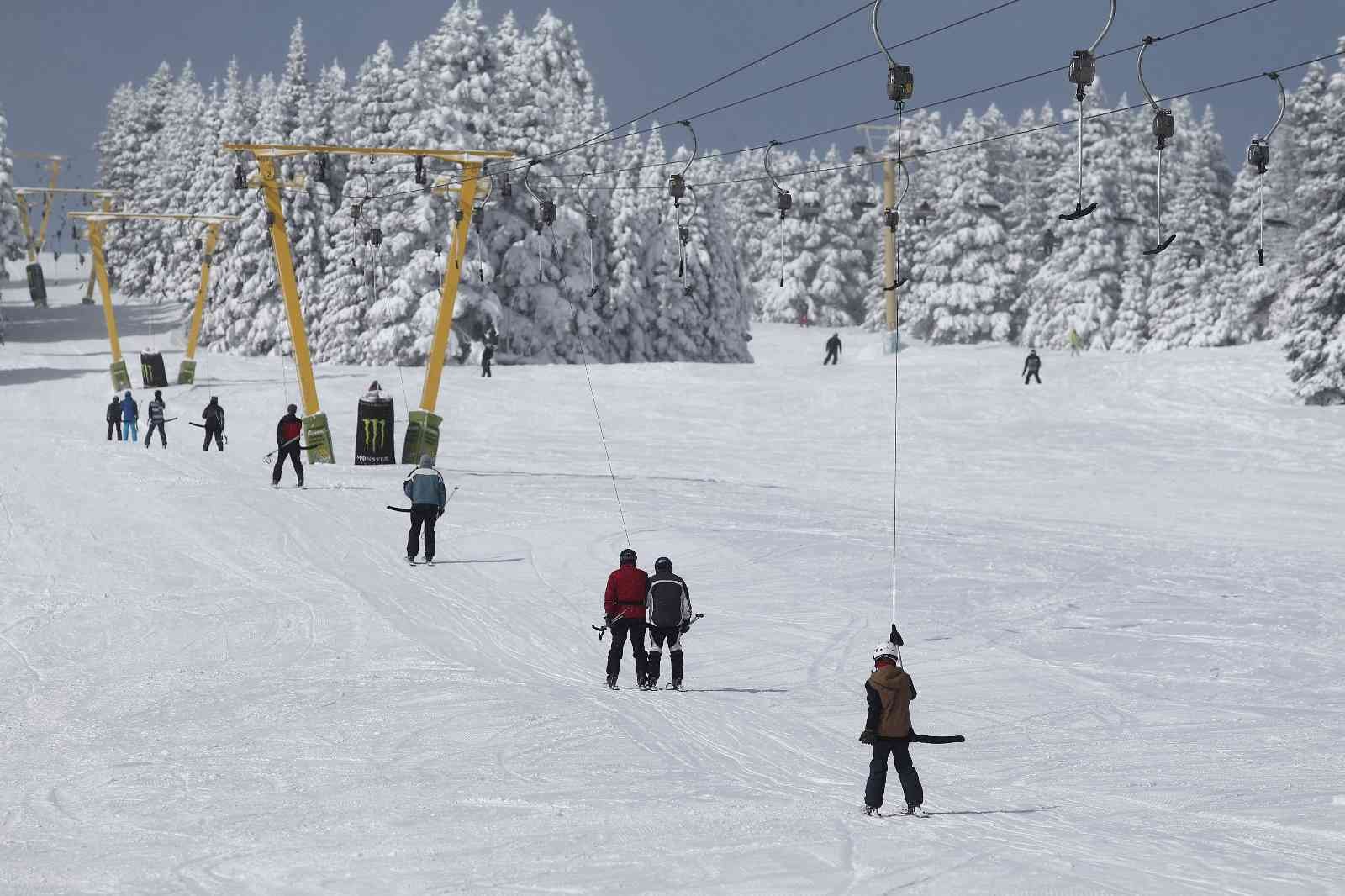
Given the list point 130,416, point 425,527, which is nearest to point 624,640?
point 425,527

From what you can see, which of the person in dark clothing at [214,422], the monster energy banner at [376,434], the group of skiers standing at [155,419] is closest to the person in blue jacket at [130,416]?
the group of skiers standing at [155,419]

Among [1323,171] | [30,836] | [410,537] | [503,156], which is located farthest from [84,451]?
[1323,171]

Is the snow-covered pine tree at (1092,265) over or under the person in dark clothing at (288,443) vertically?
over

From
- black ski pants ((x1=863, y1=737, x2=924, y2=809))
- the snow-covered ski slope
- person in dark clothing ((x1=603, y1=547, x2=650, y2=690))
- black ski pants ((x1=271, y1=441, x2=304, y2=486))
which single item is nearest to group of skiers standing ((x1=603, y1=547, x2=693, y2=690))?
person in dark clothing ((x1=603, y1=547, x2=650, y2=690))

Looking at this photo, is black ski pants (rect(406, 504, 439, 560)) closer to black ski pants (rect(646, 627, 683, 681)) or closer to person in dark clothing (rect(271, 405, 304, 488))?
black ski pants (rect(646, 627, 683, 681))

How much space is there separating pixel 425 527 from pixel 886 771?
11.6 m

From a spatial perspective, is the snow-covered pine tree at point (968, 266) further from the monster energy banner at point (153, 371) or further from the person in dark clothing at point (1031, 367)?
the monster energy banner at point (153, 371)

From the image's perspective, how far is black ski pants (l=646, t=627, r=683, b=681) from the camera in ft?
43.7

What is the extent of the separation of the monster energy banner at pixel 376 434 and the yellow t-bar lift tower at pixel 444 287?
0.55m

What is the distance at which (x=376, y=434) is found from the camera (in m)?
31.4

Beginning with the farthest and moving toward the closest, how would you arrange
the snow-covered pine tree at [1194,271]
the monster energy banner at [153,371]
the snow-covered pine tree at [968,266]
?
the snow-covered pine tree at [968,266], the snow-covered pine tree at [1194,271], the monster energy banner at [153,371]

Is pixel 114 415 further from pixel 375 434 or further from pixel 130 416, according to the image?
pixel 375 434

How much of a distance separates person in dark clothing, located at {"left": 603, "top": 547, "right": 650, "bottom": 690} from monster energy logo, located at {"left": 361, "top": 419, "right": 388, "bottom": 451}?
18.7 metres

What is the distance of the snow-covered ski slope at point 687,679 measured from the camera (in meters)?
8.74
